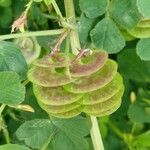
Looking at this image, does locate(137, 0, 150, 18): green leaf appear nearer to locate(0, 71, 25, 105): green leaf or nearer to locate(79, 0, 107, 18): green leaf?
locate(79, 0, 107, 18): green leaf

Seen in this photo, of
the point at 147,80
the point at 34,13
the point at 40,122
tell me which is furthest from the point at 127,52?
the point at 40,122

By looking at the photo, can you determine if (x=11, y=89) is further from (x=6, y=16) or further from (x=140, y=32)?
(x=6, y=16)

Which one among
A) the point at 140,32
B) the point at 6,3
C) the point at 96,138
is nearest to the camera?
the point at 140,32

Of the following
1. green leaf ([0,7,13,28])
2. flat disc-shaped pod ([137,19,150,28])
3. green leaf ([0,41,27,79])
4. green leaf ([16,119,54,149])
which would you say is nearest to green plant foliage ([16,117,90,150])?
green leaf ([16,119,54,149])

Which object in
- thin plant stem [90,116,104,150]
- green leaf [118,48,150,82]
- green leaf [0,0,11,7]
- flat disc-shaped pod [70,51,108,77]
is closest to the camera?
flat disc-shaped pod [70,51,108,77]

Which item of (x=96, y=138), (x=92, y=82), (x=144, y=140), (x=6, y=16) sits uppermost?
(x=92, y=82)

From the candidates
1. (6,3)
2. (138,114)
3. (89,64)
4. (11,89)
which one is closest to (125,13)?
(89,64)

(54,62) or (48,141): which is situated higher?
(54,62)
